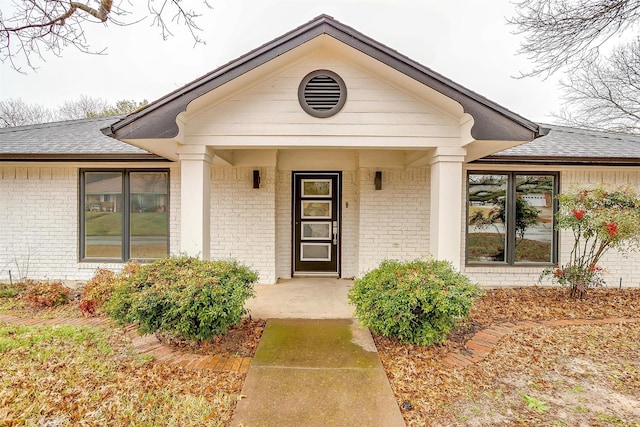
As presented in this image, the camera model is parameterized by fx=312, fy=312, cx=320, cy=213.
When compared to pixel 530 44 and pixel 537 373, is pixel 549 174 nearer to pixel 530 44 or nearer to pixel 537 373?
pixel 530 44

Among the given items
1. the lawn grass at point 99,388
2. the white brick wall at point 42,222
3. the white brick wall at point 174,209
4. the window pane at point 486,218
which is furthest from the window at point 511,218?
the white brick wall at point 42,222

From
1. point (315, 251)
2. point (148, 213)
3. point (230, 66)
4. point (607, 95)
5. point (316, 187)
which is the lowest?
point (315, 251)

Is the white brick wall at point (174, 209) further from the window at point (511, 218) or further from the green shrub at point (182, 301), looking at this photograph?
the window at point (511, 218)

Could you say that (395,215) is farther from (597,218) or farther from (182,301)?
(182,301)

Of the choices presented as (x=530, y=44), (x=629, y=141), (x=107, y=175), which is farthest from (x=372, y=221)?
(x=629, y=141)

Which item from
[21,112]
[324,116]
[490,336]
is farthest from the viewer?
[21,112]

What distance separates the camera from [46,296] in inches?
204

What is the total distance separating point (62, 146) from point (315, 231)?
5.70 metres

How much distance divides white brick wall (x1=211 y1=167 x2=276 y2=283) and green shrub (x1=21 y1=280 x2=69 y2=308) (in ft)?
8.46

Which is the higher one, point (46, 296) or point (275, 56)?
point (275, 56)

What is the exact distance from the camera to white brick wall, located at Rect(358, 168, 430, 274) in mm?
6793

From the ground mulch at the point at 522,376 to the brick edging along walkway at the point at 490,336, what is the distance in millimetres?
79

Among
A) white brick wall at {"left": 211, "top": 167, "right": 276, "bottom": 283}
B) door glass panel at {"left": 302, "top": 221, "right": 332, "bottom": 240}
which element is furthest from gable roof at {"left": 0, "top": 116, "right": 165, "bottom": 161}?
door glass panel at {"left": 302, "top": 221, "right": 332, "bottom": 240}

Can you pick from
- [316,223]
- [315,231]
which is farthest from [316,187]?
[315,231]
